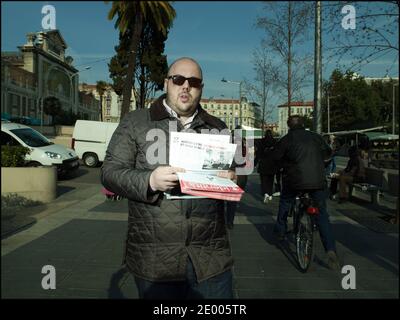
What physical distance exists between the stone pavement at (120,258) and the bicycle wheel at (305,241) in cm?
12

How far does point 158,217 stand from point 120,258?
123 inches

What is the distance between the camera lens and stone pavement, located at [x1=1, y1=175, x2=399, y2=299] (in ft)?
8.38

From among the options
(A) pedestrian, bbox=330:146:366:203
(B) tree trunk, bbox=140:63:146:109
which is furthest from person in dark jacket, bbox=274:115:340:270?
(A) pedestrian, bbox=330:146:366:203

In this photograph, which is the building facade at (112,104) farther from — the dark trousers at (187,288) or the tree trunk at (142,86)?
the dark trousers at (187,288)

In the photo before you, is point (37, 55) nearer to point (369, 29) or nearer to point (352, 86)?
point (369, 29)

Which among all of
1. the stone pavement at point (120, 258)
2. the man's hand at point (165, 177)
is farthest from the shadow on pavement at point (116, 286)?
the man's hand at point (165, 177)

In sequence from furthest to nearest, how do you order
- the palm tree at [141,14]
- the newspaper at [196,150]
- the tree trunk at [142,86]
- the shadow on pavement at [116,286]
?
the shadow on pavement at [116,286] → the tree trunk at [142,86] → the newspaper at [196,150] → the palm tree at [141,14]

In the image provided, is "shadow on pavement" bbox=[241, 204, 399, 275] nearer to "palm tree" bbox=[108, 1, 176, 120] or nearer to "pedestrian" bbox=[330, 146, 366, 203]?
"palm tree" bbox=[108, 1, 176, 120]

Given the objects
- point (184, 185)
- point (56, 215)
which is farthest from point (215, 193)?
point (56, 215)

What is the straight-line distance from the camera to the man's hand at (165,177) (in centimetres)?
202

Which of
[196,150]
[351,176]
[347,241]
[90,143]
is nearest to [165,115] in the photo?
[196,150]

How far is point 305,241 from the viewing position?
5098 millimetres

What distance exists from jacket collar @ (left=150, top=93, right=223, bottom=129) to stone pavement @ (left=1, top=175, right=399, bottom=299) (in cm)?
93
